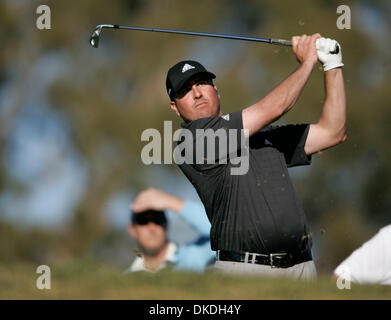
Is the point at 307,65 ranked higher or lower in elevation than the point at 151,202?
lower

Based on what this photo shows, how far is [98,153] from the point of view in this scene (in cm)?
1568

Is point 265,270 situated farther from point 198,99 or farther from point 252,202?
point 198,99

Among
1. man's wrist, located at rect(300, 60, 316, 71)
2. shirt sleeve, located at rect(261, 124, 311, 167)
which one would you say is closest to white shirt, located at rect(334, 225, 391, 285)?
shirt sleeve, located at rect(261, 124, 311, 167)

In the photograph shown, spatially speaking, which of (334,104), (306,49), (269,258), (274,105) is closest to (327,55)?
(306,49)

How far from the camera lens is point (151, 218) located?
19.8 ft

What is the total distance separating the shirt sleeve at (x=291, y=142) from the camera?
4.11 m

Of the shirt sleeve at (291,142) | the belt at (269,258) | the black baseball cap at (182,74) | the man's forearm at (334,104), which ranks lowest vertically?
the belt at (269,258)

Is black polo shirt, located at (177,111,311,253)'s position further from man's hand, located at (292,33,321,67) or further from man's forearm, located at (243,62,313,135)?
man's hand, located at (292,33,321,67)

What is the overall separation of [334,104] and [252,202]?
2.12ft

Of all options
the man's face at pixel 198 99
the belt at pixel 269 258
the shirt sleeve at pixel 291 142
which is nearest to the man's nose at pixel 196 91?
the man's face at pixel 198 99

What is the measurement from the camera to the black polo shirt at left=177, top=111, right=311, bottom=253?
12.3 feet

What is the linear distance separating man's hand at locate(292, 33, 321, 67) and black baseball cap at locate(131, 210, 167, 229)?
2.42 metres

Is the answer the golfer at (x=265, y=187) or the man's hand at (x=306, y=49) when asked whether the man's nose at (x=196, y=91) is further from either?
the man's hand at (x=306, y=49)

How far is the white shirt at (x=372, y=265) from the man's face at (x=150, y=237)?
7.49ft
